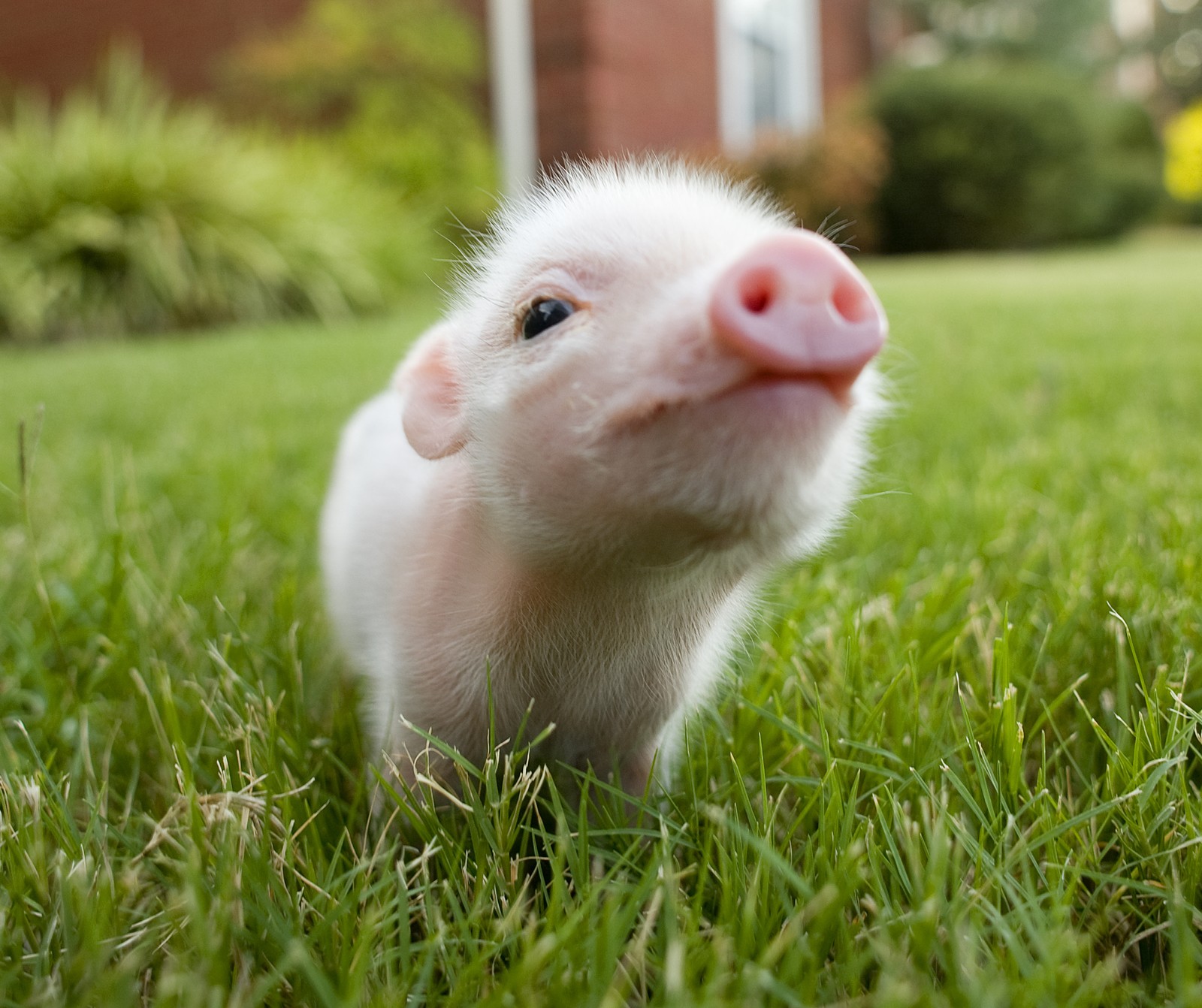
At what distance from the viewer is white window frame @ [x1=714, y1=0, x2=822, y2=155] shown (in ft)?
51.9

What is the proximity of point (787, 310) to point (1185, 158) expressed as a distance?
27218 mm

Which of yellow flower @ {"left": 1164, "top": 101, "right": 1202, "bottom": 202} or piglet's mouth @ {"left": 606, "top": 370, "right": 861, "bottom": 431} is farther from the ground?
piglet's mouth @ {"left": 606, "top": 370, "right": 861, "bottom": 431}

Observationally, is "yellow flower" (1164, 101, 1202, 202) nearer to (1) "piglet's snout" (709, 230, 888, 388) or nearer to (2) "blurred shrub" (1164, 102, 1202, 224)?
(2) "blurred shrub" (1164, 102, 1202, 224)

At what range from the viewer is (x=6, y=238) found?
8516 millimetres

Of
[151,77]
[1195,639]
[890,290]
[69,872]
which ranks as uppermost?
[151,77]

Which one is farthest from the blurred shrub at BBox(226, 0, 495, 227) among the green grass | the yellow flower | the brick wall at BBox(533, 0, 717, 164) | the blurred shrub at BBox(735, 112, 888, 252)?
the yellow flower

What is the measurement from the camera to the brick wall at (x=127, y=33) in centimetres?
1381

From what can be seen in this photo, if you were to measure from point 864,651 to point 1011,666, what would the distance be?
0.76 ft

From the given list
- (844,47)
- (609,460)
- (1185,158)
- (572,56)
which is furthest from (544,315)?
(1185,158)

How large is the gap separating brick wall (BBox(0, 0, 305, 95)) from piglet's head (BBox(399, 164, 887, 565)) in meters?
14.4

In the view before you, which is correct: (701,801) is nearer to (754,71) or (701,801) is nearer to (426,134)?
(426,134)

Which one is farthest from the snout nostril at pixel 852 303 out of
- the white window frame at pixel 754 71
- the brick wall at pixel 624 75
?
the white window frame at pixel 754 71

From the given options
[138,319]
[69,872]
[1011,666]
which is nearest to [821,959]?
[1011,666]

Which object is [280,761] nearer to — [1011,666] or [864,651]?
[864,651]
